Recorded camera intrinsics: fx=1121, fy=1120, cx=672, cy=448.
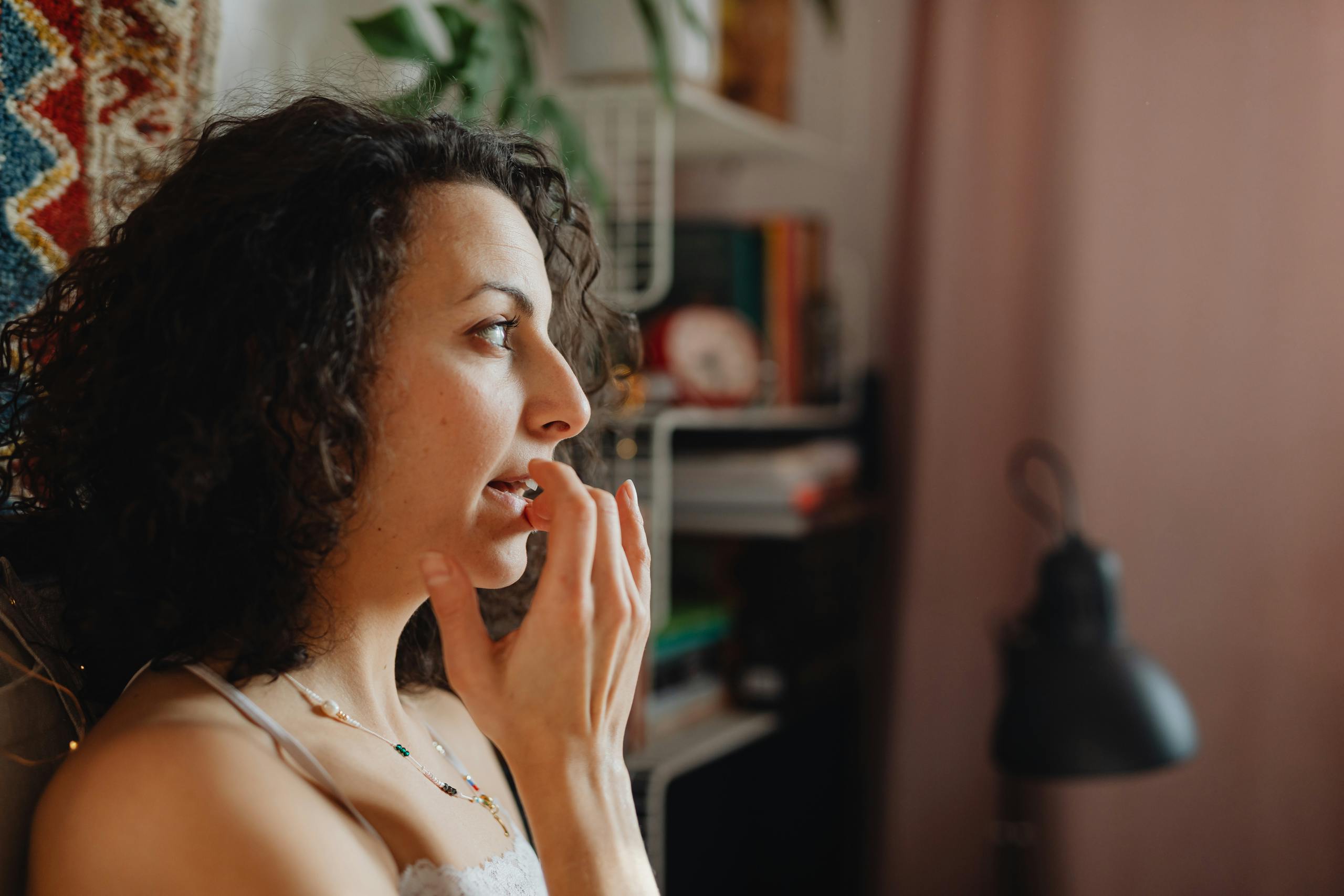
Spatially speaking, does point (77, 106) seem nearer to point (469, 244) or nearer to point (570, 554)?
point (469, 244)

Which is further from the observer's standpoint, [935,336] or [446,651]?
[935,336]

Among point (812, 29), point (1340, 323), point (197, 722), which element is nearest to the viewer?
point (197, 722)

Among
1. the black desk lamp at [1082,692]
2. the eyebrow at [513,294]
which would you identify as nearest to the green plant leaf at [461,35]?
the eyebrow at [513,294]

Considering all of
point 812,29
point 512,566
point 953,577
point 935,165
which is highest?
point 812,29

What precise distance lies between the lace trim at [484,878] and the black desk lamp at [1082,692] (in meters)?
0.89

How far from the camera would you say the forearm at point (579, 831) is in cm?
74

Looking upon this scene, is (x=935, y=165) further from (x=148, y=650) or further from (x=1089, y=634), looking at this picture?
(x=148, y=650)

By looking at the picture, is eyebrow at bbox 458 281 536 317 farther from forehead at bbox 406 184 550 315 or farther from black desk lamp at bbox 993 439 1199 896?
black desk lamp at bbox 993 439 1199 896

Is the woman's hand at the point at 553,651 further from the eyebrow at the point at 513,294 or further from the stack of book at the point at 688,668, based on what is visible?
the stack of book at the point at 688,668

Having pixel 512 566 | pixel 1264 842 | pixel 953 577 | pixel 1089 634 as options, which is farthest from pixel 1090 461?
pixel 512 566

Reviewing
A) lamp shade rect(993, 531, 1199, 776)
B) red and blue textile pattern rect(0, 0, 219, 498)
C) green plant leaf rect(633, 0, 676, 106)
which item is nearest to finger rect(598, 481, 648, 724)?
red and blue textile pattern rect(0, 0, 219, 498)

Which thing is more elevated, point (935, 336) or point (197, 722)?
point (935, 336)

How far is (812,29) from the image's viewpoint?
94.7 inches

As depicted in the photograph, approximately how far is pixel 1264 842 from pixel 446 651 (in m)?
1.77
